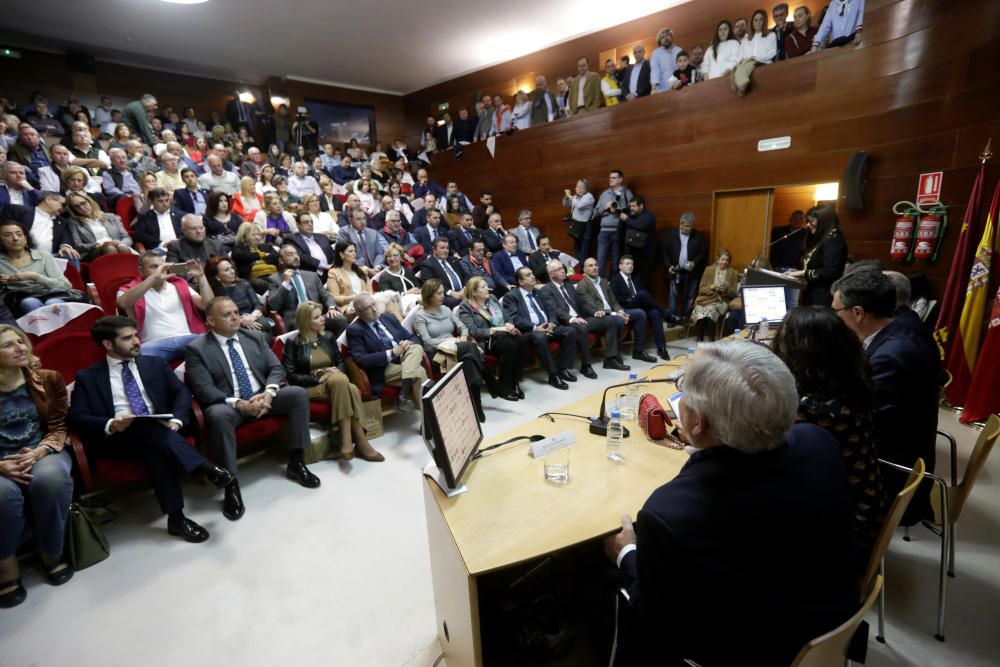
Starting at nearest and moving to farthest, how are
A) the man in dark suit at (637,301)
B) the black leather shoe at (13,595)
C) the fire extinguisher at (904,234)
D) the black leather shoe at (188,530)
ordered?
the black leather shoe at (13,595) → the black leather shoe at (188,530) → the fire extinguisher at (904,234) → the man in dark suit at (637,301)

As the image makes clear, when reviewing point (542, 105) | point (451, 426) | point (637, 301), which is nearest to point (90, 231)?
point (451, 426)

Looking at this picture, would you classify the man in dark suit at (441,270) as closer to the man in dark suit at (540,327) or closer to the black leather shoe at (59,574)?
the man in dark suit at (540,327)

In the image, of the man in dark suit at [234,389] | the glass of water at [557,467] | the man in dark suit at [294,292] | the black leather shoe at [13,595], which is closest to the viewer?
the glass of water at [557,467]

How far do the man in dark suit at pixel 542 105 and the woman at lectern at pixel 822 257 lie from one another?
194 inches

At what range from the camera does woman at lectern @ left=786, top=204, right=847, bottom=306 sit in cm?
482

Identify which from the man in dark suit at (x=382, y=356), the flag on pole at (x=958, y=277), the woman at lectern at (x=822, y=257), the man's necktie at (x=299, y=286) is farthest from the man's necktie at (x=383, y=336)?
the flag on pole at (x=958, y=277)

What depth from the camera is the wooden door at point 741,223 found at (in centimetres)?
590

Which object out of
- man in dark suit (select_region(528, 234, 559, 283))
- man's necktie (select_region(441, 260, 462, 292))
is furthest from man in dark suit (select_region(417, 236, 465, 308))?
man in dark suit (select_region(528, 234, 559, 283))

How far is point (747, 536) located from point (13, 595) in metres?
2.96

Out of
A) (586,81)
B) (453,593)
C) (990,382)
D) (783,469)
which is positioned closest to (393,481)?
(453,593)

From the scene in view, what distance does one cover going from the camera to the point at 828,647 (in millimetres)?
854

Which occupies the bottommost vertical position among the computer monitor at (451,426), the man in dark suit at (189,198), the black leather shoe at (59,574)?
the black leather shoe at (59,574)

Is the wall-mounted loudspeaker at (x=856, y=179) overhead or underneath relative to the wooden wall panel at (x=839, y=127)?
underneath

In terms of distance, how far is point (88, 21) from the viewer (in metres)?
7.12
